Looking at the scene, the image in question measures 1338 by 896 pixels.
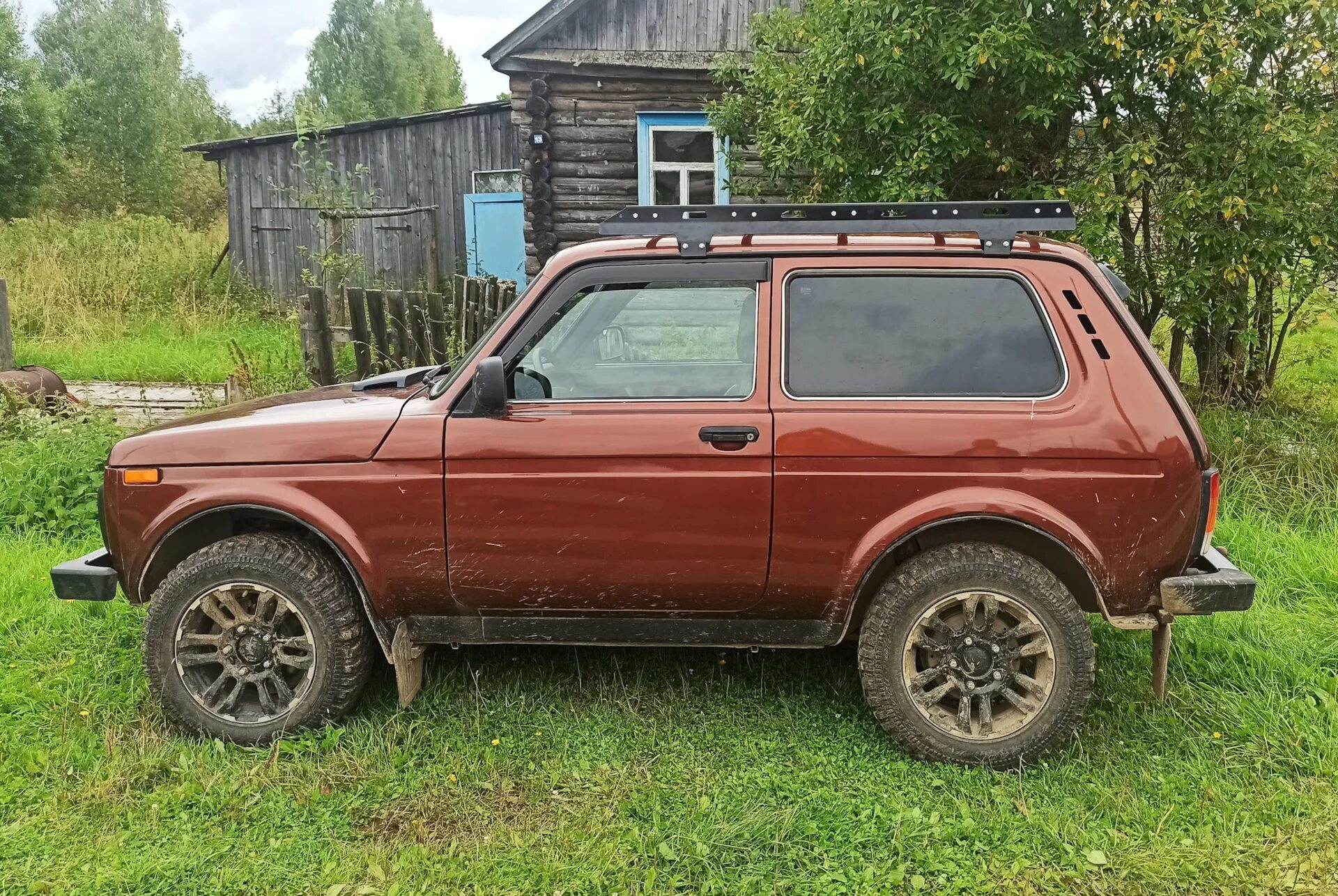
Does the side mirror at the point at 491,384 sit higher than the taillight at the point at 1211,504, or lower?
higher

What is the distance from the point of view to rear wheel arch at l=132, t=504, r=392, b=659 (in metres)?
3.46

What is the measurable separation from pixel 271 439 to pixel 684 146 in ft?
31.4

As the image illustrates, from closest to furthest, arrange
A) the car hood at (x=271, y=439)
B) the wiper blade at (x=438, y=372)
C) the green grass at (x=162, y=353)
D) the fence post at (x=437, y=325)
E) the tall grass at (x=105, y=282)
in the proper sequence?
1. the car hood at (x=271, y=439)
2. the wiper blade at (x=438, y=372)
3. the fence post at (x=437, y=325)
4. the green grass at (x=162, y=353)
5. the tall grass at (x=105, y=282)

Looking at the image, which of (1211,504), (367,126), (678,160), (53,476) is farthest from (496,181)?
(1211,504)

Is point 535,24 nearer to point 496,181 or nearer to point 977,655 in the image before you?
point 496,181

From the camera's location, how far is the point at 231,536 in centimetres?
367

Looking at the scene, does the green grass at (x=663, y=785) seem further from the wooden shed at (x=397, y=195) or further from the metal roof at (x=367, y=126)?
the metal roof at (x=367, y=126)

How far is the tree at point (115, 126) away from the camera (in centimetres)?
2562

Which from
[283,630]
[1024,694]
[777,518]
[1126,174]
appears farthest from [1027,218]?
[1126,174]

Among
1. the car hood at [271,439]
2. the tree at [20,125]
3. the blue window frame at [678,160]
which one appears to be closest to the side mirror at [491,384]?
the car hood at [271,439]

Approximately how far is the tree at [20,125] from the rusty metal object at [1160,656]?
19709 millimetres

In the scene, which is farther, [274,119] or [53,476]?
[274,119]

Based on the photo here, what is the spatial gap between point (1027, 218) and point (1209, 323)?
494cm

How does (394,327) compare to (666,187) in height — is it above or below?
below
